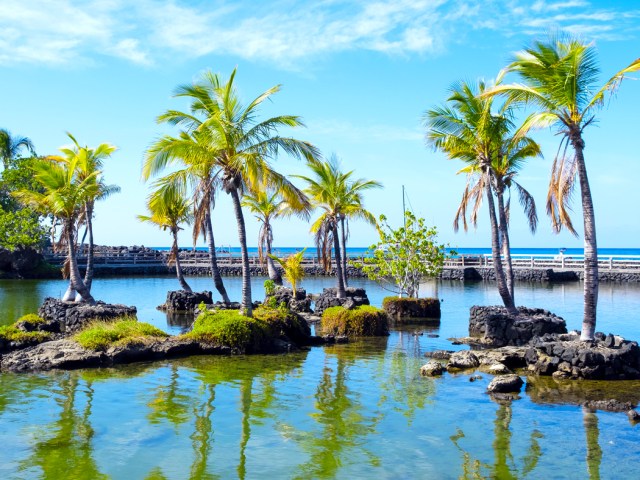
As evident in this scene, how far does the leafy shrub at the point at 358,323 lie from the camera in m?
22.9

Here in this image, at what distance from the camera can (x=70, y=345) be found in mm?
16781

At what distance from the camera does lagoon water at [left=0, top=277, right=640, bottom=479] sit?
9172mm

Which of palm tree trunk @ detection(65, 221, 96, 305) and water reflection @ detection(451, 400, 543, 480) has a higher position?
palm tree trunk @ detection(65, 221, 96, 305)

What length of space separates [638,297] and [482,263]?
840 inches

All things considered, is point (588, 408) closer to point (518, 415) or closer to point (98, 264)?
point (518, 415)

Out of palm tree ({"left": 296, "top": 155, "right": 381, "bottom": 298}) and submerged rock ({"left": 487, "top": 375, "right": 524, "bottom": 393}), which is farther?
palm tree ({"left": 296, "top": 155, "right": 381, "bottom": 298})

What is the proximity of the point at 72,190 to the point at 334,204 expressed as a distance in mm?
11963

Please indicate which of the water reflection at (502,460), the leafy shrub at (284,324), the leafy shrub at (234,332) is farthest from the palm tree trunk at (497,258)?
the water reflection at (502,460)

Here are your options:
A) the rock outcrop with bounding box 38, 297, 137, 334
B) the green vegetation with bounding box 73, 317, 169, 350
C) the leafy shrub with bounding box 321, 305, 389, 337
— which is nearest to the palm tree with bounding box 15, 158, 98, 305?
the rock outcrop with bounding box 38, 297, 137, 334

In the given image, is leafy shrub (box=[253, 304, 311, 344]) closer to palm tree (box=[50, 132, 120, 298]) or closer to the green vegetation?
the green vegetation

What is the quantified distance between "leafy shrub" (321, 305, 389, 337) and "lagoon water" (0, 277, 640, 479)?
4.98 metres

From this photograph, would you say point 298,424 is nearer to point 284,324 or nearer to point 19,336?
point 284,324

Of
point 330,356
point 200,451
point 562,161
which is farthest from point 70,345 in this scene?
point 562,161

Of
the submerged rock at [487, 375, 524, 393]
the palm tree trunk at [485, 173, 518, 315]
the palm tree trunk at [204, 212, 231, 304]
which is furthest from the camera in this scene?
the palm tree trunk at [204, 212, 231, 304]
